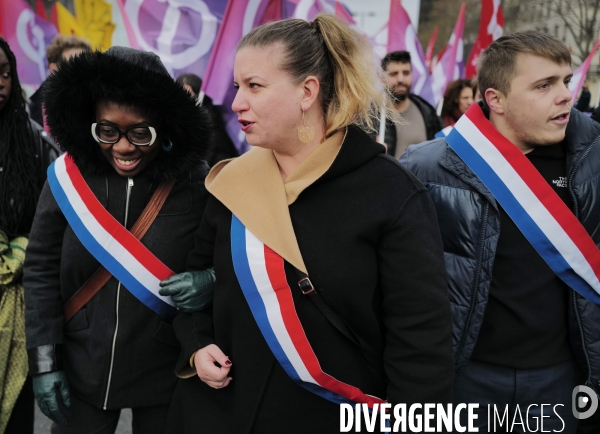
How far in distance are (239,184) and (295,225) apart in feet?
0.80

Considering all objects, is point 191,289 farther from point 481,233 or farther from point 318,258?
point 481,233

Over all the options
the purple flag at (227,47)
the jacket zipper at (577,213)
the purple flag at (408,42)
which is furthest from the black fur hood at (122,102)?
the purple flag at (408,42)

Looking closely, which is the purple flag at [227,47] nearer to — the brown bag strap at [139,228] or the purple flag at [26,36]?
the brown bag strap at [139,228]

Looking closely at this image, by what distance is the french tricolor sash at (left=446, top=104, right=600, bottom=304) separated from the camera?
245 cm

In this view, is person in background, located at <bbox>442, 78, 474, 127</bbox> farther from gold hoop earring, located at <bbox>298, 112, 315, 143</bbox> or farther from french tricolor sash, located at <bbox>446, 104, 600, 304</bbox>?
gold hoop earring, located at <bbox>298, 112, 315, 143</bbox>

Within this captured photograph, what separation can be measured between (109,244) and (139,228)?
122 millimetres

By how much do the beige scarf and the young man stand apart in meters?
0.76

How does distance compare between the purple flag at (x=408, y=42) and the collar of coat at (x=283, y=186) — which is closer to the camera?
the collar of coat at (x=283, y=186)

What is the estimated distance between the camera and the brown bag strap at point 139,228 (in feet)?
7.90

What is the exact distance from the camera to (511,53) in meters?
2.54

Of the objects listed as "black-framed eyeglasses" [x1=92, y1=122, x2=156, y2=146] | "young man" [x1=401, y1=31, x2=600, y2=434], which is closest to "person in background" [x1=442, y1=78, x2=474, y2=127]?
"young man" [x1=401, y1=31, x2=600, y2=434]

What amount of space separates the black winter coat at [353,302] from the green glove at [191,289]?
133 millimetres

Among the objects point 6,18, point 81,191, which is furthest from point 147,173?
point 6,18

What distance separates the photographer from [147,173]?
7.89 ft
